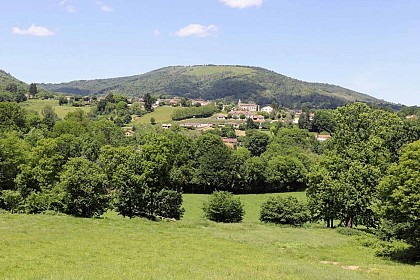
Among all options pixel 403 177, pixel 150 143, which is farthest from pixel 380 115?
pixel 150 143

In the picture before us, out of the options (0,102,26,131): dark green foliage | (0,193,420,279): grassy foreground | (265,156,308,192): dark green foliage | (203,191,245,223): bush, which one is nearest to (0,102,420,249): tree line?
(0,193,420,279): grassy foreground

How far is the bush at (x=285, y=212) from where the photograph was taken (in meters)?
45.4

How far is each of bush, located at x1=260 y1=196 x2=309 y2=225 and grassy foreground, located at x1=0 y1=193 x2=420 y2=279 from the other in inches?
81.0

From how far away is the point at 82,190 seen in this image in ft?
139

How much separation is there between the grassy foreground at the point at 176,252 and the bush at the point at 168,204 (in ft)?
19.2

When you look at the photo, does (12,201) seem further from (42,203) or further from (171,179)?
(171,179)

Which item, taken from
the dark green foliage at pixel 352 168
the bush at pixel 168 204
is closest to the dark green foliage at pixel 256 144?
the bush at pixel 168 204

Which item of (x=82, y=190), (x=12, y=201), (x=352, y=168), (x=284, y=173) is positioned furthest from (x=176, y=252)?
(x=284, y=173)

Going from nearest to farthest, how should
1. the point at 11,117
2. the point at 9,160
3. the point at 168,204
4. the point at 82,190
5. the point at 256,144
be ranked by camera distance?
the point at 82,190 → the point at 168,204 → the point at 9,160 → the point at 11,117 → the point at 256,144

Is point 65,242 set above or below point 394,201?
below

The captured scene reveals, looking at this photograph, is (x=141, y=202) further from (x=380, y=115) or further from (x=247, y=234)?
(x=380, y=115)

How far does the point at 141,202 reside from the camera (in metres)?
46.7

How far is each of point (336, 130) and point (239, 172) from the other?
45.7m

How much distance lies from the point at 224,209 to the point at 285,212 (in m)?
7.80
